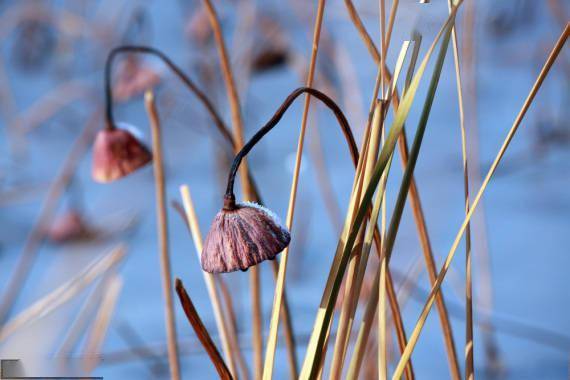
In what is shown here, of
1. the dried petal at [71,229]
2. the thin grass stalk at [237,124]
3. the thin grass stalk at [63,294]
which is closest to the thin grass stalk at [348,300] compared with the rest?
the thin grass stalk at [237,124]

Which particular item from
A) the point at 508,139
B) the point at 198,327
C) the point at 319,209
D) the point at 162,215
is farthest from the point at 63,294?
the point at 319,209

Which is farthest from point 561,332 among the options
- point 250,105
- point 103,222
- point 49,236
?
point 250,105

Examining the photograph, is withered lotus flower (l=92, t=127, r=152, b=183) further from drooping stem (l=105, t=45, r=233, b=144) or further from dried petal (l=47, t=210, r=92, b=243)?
dried petal (l=47, t=210, r=92, b=243)

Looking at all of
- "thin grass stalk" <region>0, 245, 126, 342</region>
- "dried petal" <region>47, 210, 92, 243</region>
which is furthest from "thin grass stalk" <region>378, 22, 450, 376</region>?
"dried petal" <region>47, 210, 92, 243</region>

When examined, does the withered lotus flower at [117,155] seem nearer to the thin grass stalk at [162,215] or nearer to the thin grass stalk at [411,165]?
the thin grass stalk at [162,215]

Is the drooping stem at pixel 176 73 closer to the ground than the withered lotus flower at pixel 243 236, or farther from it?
farther from it
